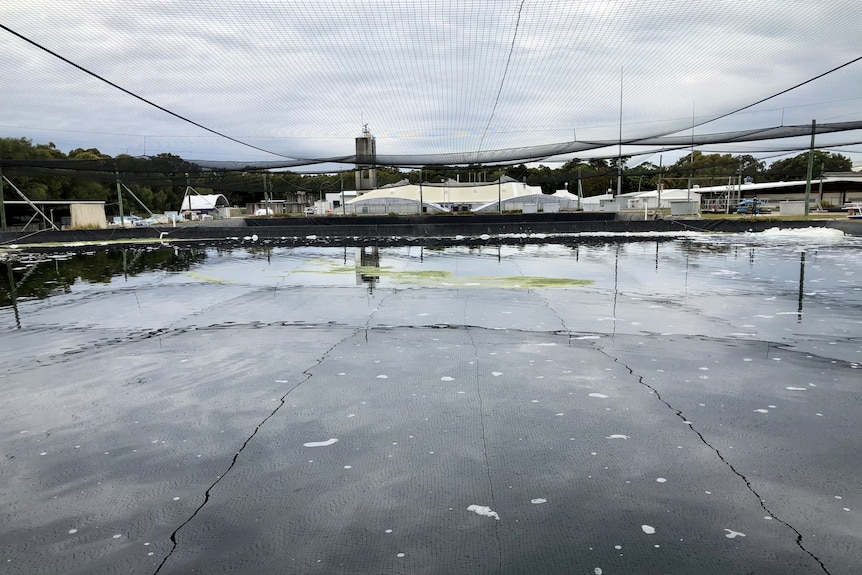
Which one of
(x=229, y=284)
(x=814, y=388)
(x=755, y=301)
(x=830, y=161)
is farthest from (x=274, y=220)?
(x=830, y=161)

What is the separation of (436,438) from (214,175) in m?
33.8

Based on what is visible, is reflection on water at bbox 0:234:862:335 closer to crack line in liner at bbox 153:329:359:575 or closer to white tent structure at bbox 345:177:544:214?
crack line in liner at bbox 153:329:359:575

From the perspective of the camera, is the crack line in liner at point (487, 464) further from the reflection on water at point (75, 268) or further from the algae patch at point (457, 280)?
the reflection on water at point (75, 268)

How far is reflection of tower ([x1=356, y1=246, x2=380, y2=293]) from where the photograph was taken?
11.1 meters

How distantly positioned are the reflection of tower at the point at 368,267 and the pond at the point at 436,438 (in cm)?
278

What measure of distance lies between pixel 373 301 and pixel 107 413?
16.1 feet

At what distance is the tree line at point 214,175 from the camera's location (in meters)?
25.1

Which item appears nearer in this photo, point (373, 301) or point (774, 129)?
point (373, 301)

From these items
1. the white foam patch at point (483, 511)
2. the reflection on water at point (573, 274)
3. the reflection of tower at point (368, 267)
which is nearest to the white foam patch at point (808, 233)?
the reflection on water at point (573, 274)

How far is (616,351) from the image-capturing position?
571 cm

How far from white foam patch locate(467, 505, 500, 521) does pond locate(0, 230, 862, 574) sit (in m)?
0.01

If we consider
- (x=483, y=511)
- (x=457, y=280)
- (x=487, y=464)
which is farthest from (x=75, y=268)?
(x=483, y=511)

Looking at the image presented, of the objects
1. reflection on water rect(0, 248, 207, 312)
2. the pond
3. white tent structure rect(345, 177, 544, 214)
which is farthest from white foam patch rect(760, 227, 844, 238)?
white tent structure rect(345, 177, 544, 214)

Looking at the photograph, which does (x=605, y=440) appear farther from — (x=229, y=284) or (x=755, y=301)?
(x=229, y=284)
